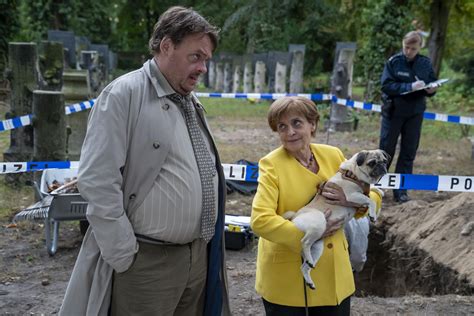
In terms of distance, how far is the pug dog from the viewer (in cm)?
287

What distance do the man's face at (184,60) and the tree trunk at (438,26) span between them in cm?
1719

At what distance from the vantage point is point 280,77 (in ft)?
71.6

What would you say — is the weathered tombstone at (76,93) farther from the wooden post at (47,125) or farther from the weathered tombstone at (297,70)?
the weathered tombstone at (297,70)

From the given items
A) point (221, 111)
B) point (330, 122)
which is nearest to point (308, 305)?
point (330, 122)

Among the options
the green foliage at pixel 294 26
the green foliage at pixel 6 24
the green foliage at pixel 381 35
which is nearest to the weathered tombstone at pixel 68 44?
the green foliage at pixel 6 24

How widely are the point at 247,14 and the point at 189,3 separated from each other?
14.5 meters

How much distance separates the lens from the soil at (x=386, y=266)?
15.2 feet

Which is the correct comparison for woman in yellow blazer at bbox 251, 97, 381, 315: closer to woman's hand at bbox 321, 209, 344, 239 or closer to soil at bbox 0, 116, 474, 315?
woman's hand at bbox 321, 209, 344, 239

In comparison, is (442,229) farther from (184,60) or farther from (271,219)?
(184,60)

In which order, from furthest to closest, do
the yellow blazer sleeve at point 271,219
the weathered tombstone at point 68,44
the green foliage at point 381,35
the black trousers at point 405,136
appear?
the weathered tombstone at point 68,44 < the green foliage at point 381,35 < the black trousers at point 405,136 < the yellow blazer sleeve at point 271,219

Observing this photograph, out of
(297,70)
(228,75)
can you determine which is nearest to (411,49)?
(297,70)

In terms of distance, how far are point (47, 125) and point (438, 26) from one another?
14769 millimetres

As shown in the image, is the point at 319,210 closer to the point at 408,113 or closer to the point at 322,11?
the point at 408,113

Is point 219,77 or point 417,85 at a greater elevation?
point 417,85
